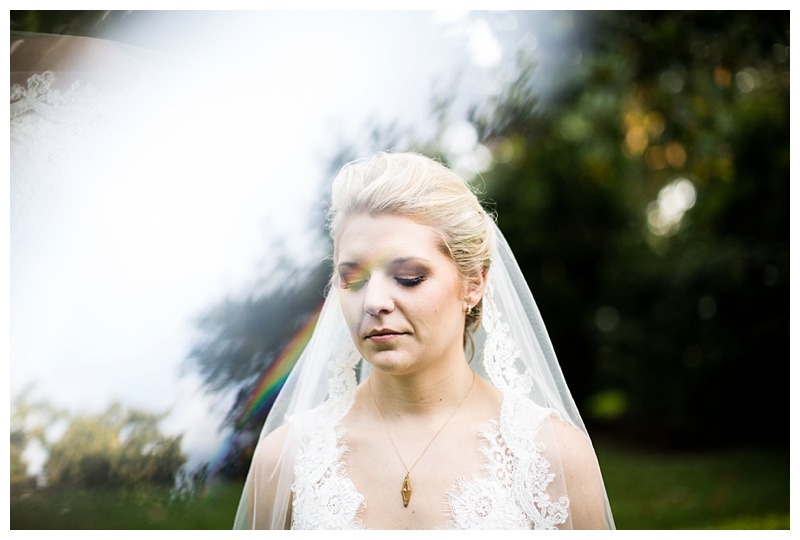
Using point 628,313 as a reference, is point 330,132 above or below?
above

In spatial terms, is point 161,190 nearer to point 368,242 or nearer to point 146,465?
point 146,465

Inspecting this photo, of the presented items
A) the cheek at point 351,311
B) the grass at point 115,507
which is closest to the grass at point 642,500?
the grass at point 115,507

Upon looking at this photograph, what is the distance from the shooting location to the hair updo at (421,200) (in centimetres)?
172

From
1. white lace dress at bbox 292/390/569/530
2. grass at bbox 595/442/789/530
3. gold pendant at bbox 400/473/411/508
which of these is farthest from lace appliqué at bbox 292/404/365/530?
→ grass at bbox 595/442/789/530

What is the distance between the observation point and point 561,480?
1716mm

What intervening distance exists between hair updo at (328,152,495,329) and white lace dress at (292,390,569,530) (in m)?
0.43

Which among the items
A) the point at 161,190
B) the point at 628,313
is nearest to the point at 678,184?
the point at 628,313

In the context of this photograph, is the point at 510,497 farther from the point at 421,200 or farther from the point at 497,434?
the point at 421,200

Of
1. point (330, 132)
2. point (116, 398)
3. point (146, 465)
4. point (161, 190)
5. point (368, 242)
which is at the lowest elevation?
point (146, 465)

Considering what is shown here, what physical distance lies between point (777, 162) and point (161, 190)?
15.2ft

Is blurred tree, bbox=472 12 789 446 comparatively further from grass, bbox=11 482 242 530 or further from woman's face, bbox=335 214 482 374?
Answer: grass, bbox=11 482 242 530

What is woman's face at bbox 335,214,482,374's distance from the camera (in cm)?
170

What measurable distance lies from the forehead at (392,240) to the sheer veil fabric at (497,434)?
0.29 meters

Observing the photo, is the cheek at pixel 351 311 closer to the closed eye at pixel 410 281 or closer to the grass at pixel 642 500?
the closed eye at pixel 410 281
